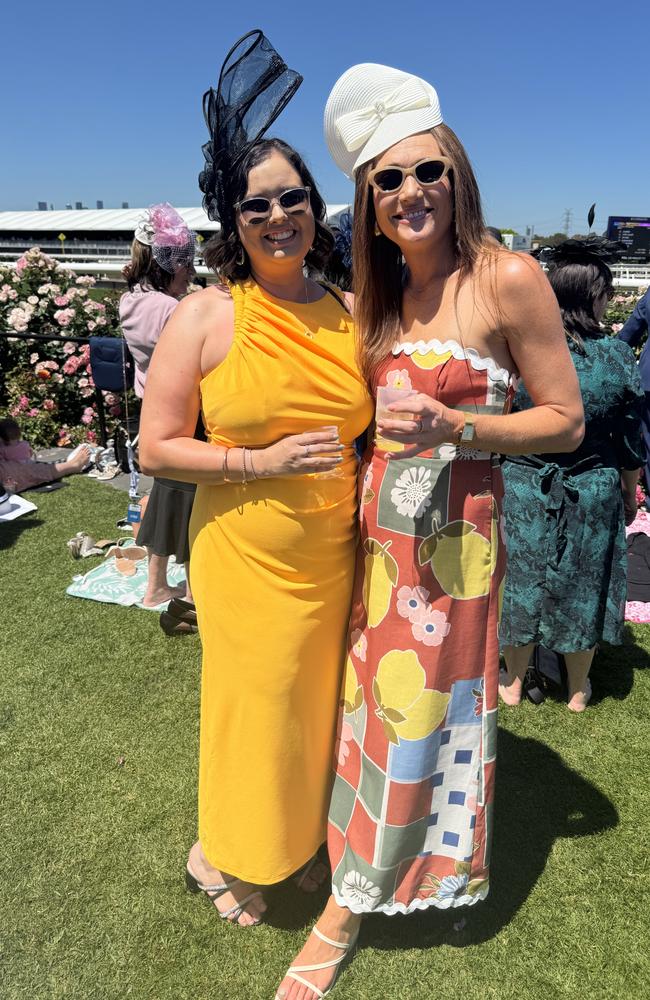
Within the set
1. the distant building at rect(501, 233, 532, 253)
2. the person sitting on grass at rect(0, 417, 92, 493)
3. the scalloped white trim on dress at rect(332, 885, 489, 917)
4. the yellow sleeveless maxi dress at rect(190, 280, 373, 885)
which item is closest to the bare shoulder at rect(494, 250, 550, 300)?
the distant building at rect(501, 233, 532, 253)

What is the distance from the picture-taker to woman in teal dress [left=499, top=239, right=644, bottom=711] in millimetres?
2785

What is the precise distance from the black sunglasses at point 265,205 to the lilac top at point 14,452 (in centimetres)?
514

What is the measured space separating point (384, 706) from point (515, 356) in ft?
3.19

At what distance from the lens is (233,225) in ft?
5.61

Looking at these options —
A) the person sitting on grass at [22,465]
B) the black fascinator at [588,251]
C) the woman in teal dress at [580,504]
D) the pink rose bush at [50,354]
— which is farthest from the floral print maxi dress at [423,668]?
the pink rose bush at [50,354]

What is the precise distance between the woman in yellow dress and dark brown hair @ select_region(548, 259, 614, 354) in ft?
4.37

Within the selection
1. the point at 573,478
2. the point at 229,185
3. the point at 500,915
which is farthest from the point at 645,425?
the point at 229,185

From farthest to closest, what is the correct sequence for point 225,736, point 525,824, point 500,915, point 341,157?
1. point 525,824
2. point 500,915
3. point 225,736
4. point 341,157

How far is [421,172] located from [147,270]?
2.88 meters

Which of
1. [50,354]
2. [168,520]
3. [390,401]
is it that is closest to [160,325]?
[168,520]

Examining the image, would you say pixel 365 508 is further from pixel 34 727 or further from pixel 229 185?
pixel 34 727

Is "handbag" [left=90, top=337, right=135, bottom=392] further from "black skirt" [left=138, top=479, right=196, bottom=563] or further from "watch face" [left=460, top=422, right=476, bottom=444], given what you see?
"watch face" [left=460, top=422, right=476, bottom=444]

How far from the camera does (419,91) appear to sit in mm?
1576

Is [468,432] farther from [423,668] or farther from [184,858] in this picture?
[184,858]
